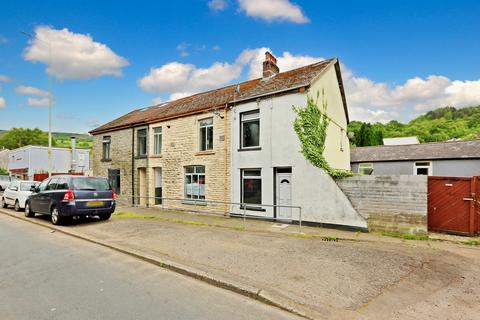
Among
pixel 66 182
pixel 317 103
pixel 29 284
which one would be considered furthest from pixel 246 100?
pixel 29 284

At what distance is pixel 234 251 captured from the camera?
7.21 metres

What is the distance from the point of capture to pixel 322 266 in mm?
6078

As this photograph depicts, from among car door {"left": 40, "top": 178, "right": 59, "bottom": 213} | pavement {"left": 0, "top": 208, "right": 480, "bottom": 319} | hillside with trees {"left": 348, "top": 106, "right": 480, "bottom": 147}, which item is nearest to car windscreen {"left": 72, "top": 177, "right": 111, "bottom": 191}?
car door {"left": 40, "top": 178, "right": 59, "bottom": 213}

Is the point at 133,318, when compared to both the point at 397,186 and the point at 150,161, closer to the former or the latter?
the point at 397,186

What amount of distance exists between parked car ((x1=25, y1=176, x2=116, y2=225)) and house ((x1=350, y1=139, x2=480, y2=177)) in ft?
73.0

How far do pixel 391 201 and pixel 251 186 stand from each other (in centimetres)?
586

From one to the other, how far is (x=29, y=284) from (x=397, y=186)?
33.0 feet

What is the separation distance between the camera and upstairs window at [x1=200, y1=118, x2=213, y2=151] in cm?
1503

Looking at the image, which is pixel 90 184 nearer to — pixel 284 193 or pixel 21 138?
→ pixel 284 193

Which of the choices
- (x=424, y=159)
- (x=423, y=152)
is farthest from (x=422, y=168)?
(x=423, y=152)

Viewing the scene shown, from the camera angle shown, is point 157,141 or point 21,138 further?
point 21,138

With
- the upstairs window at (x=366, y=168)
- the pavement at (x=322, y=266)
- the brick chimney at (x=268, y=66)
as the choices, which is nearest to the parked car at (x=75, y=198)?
the pavement at (x=322, y=266)

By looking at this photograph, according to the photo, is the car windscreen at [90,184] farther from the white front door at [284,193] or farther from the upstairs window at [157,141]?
the white front door at [284,193]

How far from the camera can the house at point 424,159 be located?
20.8 metres
